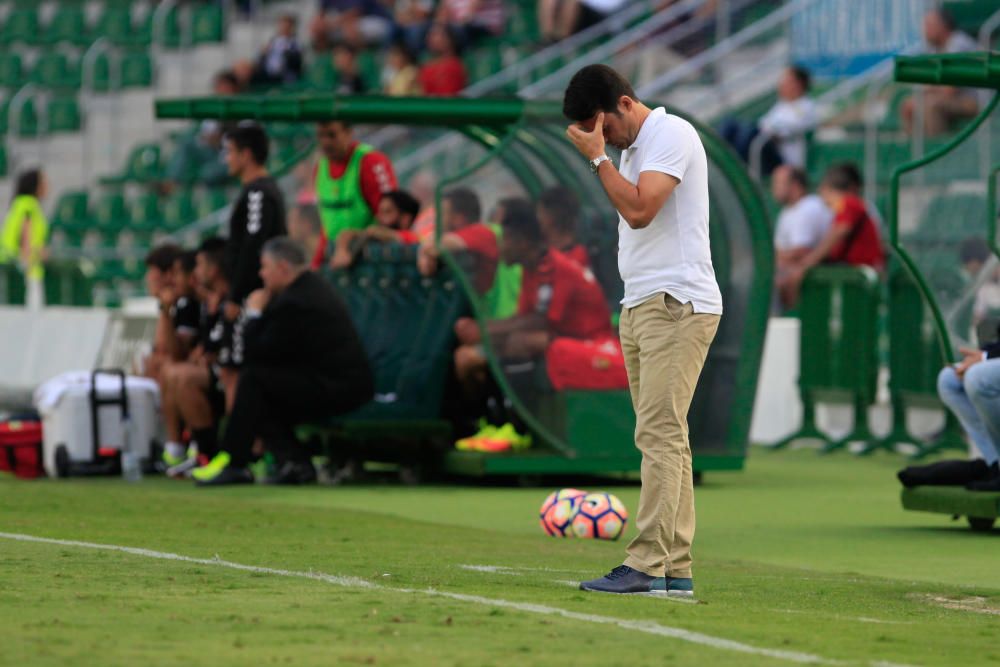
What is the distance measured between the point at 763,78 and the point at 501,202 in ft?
34.5

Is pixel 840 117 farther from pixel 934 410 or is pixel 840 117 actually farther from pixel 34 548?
pixel 34 548

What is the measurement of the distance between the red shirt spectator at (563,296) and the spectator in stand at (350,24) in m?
15.5

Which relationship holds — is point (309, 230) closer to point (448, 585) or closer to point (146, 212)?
point (448, 585)

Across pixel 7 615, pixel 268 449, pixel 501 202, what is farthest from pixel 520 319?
pixel 7 615

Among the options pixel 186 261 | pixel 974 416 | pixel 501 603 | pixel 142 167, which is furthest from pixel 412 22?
pixel 501 603

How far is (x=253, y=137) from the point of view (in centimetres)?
1477

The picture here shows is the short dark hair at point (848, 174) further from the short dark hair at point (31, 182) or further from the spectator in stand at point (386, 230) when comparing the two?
the short dark hair at point (31, 182)


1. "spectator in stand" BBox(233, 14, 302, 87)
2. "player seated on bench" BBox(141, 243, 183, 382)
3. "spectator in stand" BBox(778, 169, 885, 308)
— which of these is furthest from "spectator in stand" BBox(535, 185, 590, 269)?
"spectator in stand" BBox(233, 14, 302, 87)

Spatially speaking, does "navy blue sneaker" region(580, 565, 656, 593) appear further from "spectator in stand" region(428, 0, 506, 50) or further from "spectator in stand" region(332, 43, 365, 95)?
"spectator in stand" region(428, 0, 506, 50)

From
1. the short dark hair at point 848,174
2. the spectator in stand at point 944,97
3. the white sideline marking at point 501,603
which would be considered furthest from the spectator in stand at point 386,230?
the spectator in stand at point 944,97

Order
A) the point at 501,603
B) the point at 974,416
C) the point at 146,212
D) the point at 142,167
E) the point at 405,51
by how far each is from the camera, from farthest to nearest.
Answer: the point at 142,167, the point at 146,212, the point at 405,51, the point at 974,416, the point at 501,603

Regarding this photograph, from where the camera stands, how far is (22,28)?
117 feet

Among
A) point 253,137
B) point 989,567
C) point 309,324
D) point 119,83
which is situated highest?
point 119,83

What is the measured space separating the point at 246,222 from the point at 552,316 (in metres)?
2.35
